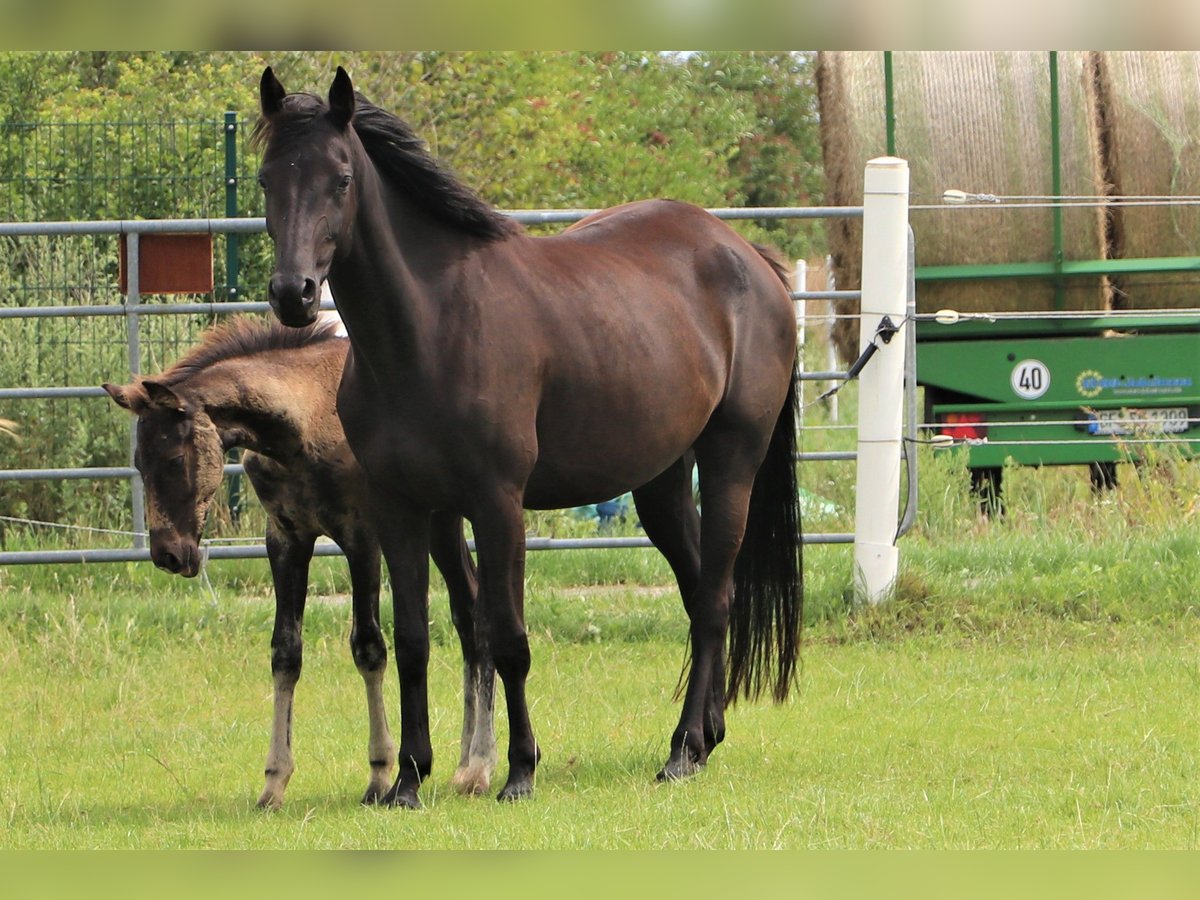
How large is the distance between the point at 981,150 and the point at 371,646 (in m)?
6.56

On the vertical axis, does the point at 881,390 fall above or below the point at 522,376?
above

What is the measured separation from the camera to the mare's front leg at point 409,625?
16.0 ft

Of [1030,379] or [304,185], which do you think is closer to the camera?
[304,185]

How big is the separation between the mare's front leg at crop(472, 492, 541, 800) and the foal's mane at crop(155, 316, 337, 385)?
1037 mm

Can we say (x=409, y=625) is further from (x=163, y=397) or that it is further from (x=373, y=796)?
(x=163, y=397)

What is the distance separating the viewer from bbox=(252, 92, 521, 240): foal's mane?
4.73 m

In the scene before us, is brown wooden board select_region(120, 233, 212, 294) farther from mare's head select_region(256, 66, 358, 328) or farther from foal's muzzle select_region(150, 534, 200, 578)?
mare's head select_region(256, 66, 358, 328)

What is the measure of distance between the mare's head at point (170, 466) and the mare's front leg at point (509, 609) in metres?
0.90

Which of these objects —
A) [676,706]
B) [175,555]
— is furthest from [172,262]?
[175,555]

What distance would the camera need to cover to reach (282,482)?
5172 mm

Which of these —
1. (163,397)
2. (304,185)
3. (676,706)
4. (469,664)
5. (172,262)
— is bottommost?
(676,706)

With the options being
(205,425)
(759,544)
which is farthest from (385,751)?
(759,544)

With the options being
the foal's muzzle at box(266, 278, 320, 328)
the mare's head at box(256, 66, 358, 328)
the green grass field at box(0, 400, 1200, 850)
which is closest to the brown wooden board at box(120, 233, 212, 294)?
the green grass field at box(0, 400, 1200, 850)

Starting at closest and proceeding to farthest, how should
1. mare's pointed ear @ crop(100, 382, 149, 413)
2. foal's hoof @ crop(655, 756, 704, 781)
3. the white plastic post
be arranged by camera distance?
mare's pointed ear @ crop(100, 382, 149, 413) < foal's hoof @ crop(655, 756, 704, 781) < the white plastic post
